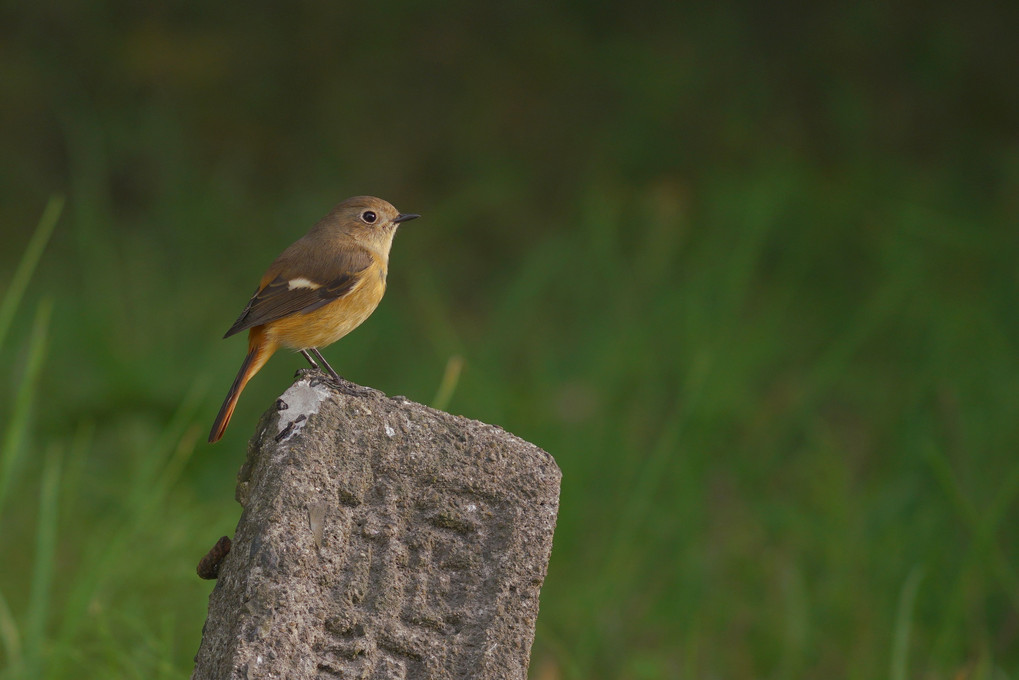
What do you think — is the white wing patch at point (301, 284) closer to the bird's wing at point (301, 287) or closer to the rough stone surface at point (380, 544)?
the bird's wing at point (301, 287)

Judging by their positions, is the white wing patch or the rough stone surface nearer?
the rough stone surface

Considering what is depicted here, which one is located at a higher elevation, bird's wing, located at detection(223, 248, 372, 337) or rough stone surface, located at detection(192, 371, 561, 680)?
bird's wing, located at detection(223, 248, 372, 337)

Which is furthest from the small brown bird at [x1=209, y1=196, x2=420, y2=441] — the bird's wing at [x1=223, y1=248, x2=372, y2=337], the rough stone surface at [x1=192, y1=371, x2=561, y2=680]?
the rough stone surface at [x1=192, y1=371, x2=561, y2=680]

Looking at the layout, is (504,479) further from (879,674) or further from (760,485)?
(760,485)

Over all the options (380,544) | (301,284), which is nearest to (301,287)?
(301,284)

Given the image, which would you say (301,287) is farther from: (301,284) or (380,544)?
(380,544)

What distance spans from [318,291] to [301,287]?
4 centimetres

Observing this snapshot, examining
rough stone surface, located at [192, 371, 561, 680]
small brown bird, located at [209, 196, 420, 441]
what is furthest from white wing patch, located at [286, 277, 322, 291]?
rough stone surface, located at [192, 371, 561, 680]

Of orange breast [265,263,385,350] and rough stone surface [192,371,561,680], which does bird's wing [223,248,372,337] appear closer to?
orange breast [265,263,385,350]

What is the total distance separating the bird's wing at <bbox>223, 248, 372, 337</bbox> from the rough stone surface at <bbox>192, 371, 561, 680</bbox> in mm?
313

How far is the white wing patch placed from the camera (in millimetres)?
2361

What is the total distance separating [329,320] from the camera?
2396 millimetres

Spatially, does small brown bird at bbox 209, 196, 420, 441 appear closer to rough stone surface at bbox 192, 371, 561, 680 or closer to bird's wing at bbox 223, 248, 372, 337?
bird's wing at bbox 223, 248, 372, 337

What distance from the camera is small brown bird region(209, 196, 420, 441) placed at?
7.61 ft
